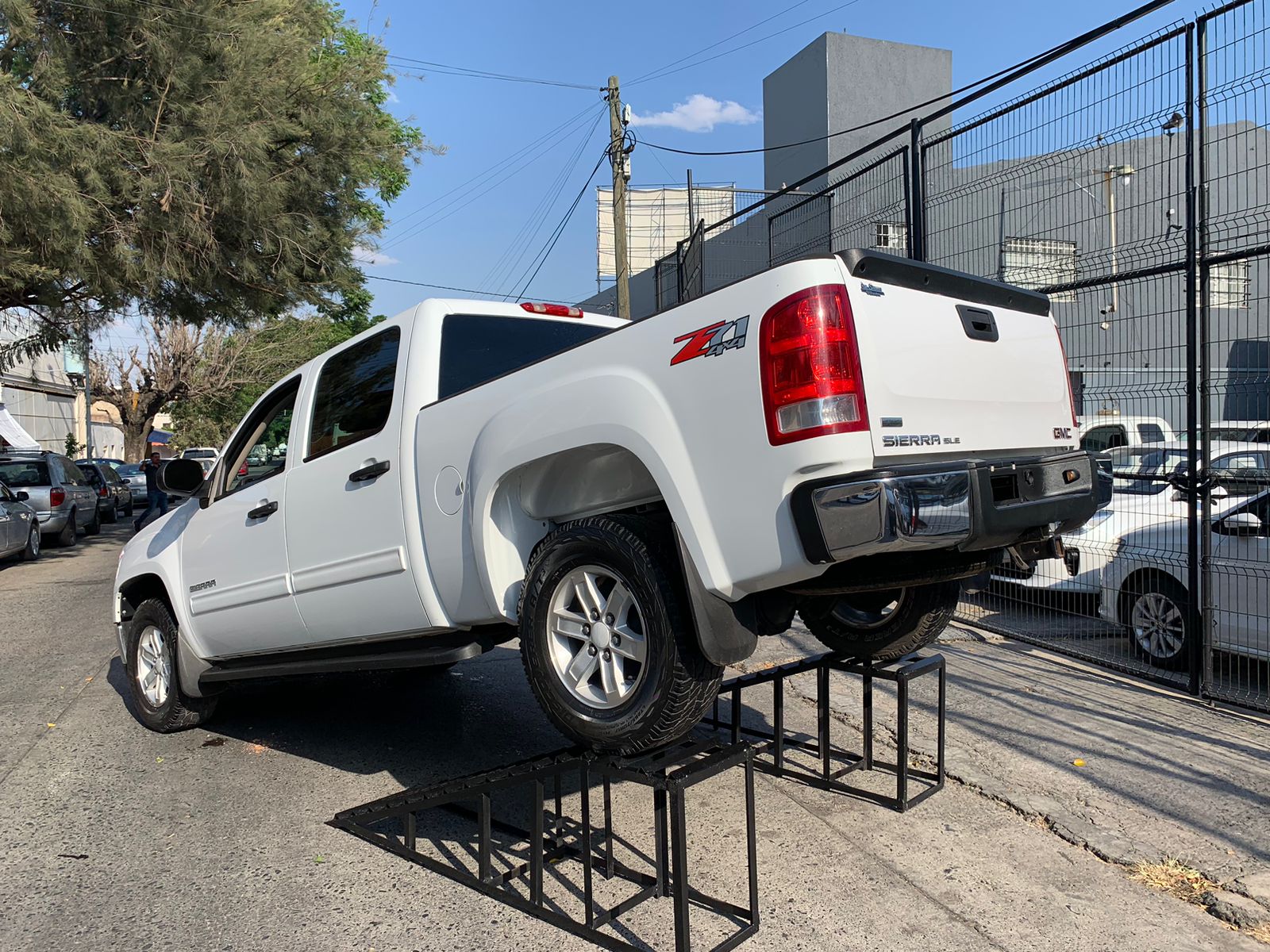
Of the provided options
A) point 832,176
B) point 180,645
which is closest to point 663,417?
point 180,645

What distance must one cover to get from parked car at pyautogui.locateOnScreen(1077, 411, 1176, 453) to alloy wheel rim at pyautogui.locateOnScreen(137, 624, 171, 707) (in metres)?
5.91

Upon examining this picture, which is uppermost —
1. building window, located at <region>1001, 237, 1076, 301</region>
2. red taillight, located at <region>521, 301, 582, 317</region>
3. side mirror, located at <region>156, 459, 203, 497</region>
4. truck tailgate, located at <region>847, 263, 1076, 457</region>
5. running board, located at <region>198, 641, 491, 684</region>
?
building window, located at <region>1001, 237, 1076, 301</region>

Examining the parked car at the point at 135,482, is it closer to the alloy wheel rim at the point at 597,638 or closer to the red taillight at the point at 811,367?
the alloy wheel rim at the point at 597,638

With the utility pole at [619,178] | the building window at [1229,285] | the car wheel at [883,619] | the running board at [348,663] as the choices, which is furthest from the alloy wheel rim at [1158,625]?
the utility pole at [619,178]

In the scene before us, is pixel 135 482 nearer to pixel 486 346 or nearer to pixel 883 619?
pixel 486 346

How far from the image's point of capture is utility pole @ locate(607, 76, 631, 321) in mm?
17828

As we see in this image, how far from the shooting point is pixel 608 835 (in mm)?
3783

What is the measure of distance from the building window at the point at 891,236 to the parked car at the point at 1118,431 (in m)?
2.18

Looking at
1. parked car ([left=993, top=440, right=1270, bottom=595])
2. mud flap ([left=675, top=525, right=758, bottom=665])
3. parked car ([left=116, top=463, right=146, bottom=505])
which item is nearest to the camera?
mud flap ([left=675, top=525, right=758, bottom=665])

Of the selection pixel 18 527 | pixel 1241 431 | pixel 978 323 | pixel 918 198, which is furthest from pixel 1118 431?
pixel 18 527

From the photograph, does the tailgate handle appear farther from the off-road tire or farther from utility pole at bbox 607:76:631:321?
the off-road tire

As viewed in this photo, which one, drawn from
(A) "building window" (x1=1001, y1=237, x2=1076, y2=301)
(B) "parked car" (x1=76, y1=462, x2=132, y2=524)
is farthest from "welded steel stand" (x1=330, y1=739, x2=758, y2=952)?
(B) "parked car" (x1=76, y1=462, x2=132, y2=524)

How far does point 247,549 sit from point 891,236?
570cm

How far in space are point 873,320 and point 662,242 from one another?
71.1 ft
